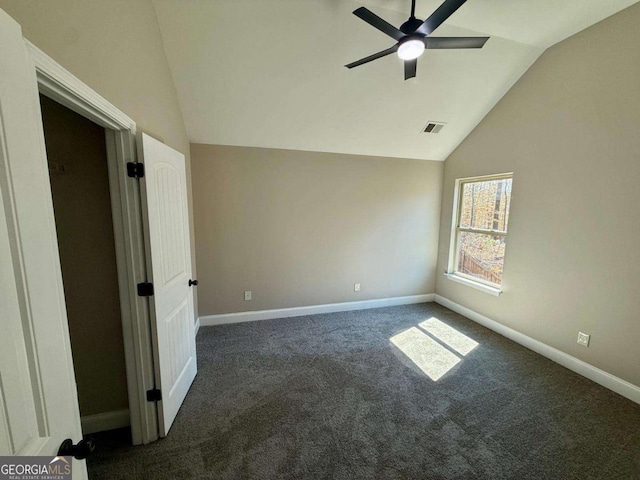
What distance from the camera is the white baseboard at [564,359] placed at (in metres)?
2.26

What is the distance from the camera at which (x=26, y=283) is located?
0.63 metres

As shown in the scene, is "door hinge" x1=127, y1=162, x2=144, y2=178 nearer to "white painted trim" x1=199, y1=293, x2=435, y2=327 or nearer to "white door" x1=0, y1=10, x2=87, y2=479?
"white door" x1=0, y1=10, x2=87, y2=479

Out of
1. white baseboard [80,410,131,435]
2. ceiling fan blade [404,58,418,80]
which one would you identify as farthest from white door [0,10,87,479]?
ceiling fan blade [404,58,418,80]

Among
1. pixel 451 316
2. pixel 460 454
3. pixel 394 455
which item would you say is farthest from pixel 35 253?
pixel 451 316

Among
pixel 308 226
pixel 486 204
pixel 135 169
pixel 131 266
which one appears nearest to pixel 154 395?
pixel 131 266

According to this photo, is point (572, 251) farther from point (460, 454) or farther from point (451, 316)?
point (460, 454)

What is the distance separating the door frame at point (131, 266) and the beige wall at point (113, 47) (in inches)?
6.3

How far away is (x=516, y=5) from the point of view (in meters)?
2.13

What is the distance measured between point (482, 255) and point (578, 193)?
1.35 metres

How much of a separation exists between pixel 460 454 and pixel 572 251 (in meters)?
2.23

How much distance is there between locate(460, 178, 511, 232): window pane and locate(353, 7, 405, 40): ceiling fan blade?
2466 millimetres

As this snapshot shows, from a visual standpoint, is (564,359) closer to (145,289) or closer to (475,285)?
(475,285)

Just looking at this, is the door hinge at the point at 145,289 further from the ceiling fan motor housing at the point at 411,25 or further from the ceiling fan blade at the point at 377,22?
the ceiling fan motor housing at the point at 411,25

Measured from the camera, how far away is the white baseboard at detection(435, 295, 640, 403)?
226 cm
